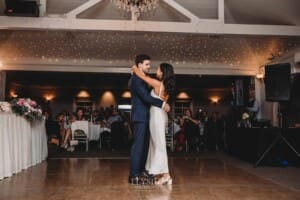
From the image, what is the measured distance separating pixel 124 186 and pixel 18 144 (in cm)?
202

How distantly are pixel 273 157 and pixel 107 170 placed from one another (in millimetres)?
2953

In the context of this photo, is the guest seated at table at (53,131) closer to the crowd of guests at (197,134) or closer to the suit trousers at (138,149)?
the crowd of guests at (197,134)

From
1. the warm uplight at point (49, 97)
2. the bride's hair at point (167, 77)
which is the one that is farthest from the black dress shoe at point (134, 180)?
the warm uplight at point (49, 97)

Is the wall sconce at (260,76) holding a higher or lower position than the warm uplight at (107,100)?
higher

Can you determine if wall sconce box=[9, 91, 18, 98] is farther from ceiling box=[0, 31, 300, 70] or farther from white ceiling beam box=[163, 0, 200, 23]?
white ceiling beam box=[163, 0, 200, 23]

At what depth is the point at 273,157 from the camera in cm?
524

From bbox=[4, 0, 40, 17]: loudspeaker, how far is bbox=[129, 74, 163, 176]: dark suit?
9.73 ft

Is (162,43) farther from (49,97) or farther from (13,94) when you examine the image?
(13,94)

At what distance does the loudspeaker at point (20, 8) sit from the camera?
5.26 meters

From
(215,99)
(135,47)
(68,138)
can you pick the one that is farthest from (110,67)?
(215,99)

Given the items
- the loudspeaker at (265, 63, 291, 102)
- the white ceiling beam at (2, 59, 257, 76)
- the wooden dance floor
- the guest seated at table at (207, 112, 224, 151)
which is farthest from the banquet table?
the loudspeaker at (265, 63, 291, 102)

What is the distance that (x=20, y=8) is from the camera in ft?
17.4

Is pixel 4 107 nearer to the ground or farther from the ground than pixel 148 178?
farther from the ground

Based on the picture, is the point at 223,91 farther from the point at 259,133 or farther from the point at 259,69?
the point at 259,133
